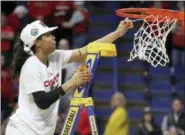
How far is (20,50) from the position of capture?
607cm

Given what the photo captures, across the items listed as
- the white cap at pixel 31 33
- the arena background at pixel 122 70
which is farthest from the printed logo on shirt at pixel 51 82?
the arena background at pixel 122 70

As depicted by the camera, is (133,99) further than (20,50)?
Yes

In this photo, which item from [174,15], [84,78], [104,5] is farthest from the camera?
[104,5]

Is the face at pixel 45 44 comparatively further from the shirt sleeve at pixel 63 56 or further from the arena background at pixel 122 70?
the arena background at pixel 122 70

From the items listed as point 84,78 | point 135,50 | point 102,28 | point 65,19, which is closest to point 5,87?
point 65,19

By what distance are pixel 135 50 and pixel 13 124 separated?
154 centimetres

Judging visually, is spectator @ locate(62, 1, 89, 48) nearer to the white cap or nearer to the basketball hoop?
the basketball hoop

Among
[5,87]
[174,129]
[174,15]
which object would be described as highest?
[174,15]

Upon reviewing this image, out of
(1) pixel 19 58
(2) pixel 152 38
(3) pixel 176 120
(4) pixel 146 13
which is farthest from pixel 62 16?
(1) pixel 19 58

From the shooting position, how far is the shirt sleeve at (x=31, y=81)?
580 centimetres

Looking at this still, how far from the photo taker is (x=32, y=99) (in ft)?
19.3

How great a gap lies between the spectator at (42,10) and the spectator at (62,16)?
105mm

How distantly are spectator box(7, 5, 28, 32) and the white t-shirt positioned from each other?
240 inches

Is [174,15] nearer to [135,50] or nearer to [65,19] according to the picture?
[135,50]
